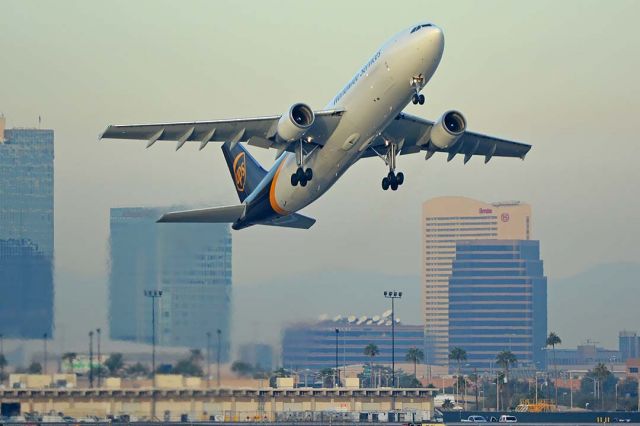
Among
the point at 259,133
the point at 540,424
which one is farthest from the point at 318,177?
the point at 540,424

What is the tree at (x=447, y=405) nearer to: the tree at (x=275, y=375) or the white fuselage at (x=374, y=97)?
the tree at (x=275, y=375)

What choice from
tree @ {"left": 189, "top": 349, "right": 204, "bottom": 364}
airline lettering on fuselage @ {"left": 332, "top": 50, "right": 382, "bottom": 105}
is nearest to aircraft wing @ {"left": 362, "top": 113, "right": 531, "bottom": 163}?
airline lettering on fuselage @ {"left": 332, "top": 50, "right": 382, "bottom": 105}

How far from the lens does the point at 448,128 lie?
166 feet

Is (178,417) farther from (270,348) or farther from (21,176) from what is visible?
(21,176)

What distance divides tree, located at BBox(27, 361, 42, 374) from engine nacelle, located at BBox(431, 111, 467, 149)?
1759 cm

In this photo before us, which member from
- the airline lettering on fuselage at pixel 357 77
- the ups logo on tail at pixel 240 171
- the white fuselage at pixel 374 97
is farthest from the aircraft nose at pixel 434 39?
the ups logo on tail at pixel 240 171

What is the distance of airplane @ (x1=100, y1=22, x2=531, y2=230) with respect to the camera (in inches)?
1750

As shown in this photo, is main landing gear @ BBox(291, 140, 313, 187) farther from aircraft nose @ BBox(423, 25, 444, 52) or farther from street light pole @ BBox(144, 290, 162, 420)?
street light pole @ BBox(144, 290, 162, 420)

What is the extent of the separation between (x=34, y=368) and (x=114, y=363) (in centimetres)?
332

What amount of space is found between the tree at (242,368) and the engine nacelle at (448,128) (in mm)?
11707

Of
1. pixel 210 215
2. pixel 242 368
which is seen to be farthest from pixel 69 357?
pixel 210 215

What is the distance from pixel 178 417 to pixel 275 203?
9.70m

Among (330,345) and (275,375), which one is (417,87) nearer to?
(275,375)

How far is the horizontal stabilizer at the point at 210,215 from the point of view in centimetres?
5516
